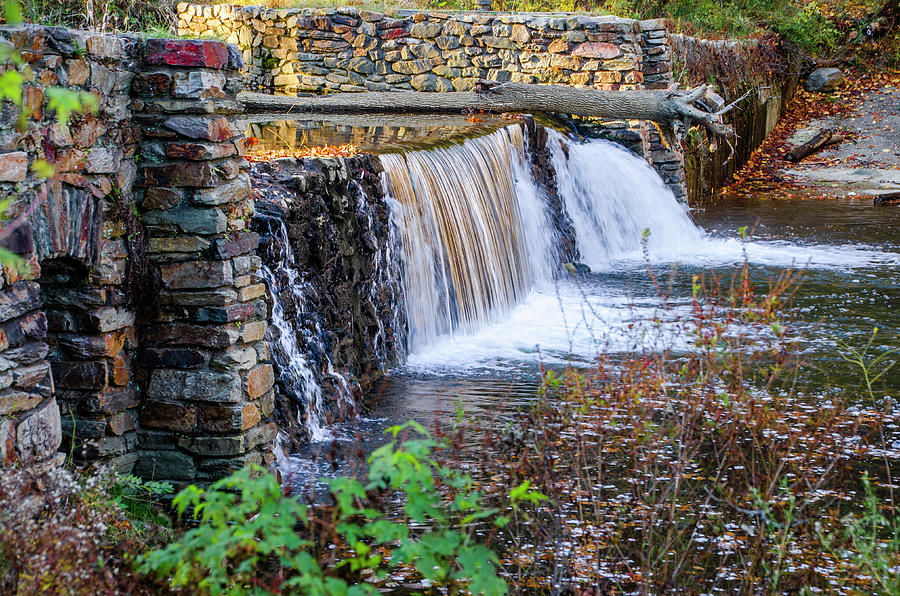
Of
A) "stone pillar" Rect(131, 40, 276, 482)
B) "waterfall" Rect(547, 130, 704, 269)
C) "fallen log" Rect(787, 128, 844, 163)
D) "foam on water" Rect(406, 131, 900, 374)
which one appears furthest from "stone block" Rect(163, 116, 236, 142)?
"fallen log" Rect(787, 128, 844, 163)

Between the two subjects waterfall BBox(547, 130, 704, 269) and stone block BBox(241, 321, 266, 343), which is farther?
waterfall BBox(547, 130, 704, 269)

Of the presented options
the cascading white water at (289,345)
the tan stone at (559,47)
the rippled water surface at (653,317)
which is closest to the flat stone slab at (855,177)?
the rippled water surface at (653,317)

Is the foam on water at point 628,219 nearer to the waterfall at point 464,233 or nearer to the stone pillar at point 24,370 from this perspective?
the waterfall at point 464,233

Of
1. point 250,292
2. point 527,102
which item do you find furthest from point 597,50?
point 250,292

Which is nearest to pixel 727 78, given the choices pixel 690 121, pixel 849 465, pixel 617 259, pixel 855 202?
pixel 855 202

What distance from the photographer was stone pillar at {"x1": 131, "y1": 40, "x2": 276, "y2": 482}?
186 inches

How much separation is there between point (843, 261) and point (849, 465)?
6.21 meters

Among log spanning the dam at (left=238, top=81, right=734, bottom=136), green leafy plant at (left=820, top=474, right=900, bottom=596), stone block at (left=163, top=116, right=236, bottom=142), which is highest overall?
log spanning the dam at (left=238, top=81, right=734, bottom=136)

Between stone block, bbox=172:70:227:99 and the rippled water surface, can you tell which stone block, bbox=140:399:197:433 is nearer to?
the rippled water surface

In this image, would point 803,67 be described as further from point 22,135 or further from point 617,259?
point 22,135

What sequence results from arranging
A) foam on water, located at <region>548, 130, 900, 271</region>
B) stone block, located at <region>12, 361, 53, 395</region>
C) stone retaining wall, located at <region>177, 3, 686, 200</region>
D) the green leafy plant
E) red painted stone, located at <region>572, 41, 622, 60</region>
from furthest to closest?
stone retaining wall, located at <region>177, 3, 686, 200</region> → red painted stone, located at <region>572, 41, 622, 60</region> → foam on water, located at <region>548, 130, 900, 271</region> → stone block, located at <region>12, 361, 53, 395</region> → the green leafy plant

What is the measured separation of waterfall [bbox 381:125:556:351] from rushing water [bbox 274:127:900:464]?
0.02m

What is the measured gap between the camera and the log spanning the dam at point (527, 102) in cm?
1214

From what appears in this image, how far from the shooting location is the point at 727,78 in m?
16.4
